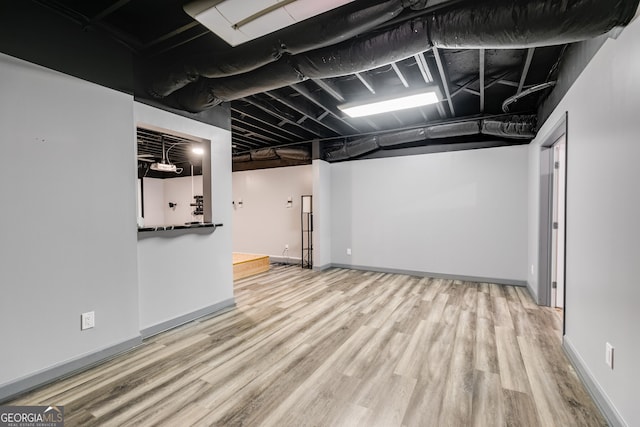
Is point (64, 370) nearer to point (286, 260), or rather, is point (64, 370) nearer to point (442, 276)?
point (286, 260)

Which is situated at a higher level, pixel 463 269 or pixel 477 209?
pixel 477 209

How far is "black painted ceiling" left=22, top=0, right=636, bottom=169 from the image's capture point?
228 cm

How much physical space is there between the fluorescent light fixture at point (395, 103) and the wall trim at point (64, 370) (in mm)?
3567

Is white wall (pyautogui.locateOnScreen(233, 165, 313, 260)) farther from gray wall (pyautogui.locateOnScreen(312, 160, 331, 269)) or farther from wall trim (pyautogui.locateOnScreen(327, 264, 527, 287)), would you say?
wall trim (pyautogui.locateOnScreen(327, 264, 527, 287))

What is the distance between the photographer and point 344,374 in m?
2.18

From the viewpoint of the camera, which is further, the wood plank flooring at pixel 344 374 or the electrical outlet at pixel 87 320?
the electrical outlet at pixel 87 320

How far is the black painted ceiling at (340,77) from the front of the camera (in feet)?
7.48

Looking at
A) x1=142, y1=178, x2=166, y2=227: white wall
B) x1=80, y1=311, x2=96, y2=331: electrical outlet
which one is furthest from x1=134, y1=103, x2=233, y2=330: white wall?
x1=142, y1=178, x2=166, y2=227: white wall

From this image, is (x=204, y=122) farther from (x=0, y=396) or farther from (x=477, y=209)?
(x=477, y=209)

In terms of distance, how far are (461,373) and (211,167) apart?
3.29 metres

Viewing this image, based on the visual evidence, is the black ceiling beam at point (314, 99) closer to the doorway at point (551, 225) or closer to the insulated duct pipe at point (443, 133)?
the insulated duct pipe at point (443, 133)

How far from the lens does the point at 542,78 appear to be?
3365 millimetres

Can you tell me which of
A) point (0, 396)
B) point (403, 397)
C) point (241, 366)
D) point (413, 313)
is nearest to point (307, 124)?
point (413, 313)

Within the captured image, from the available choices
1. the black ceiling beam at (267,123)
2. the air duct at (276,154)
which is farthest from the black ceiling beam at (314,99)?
the air duct at (276,154)
